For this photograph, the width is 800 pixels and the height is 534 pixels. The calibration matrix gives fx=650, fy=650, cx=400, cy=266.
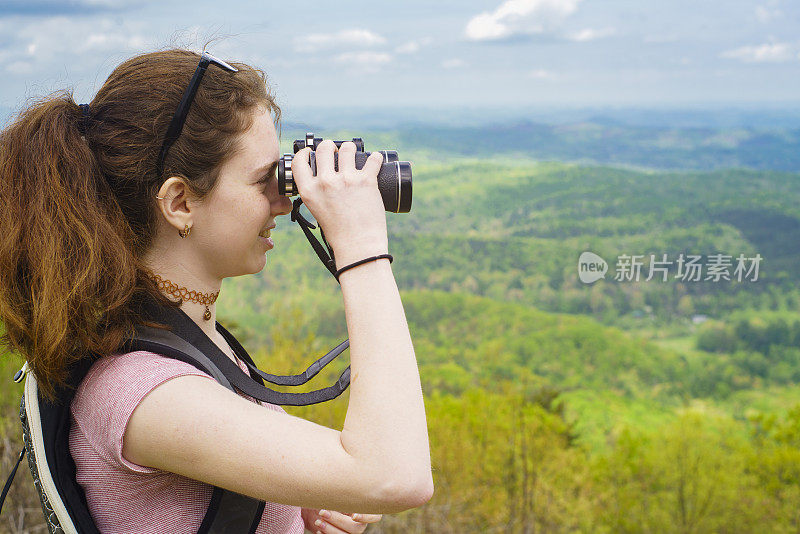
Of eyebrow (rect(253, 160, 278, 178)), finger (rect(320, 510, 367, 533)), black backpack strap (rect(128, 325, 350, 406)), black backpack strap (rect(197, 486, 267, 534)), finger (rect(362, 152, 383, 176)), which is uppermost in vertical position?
finger (rect(362, 152, 383, 176))

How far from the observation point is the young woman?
3.15 feet

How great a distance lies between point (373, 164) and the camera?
1168mm

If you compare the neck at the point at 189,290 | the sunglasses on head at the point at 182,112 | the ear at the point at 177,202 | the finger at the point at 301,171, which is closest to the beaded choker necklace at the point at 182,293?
the neck at the point at 189,290

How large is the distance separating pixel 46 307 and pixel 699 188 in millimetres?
62077

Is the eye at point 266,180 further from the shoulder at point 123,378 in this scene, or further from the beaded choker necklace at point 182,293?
the shoulder at point 123,378

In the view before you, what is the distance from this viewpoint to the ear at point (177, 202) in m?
1.16

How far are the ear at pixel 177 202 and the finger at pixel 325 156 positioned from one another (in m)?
0.24

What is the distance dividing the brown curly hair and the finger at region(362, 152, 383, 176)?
0.84ft

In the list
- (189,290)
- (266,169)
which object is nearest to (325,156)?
(266,169)

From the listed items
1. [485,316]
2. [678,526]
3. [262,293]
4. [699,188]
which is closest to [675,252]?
[699,188]

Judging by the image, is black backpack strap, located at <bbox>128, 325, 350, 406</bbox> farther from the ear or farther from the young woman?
the ear

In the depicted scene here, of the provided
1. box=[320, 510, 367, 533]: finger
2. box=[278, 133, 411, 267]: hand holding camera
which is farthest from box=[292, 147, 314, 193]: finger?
box=[320, 510, 367, 533]: finger

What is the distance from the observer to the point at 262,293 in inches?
1601

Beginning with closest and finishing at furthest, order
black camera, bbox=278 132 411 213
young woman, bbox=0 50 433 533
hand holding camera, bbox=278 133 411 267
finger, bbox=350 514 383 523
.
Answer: young woman, bbox=0 50 433 533 → hand holding camera, bbox=278 133 411 267 → black camera, bbox=278 132 411 213 → finger, bbox=350 514 383 523
